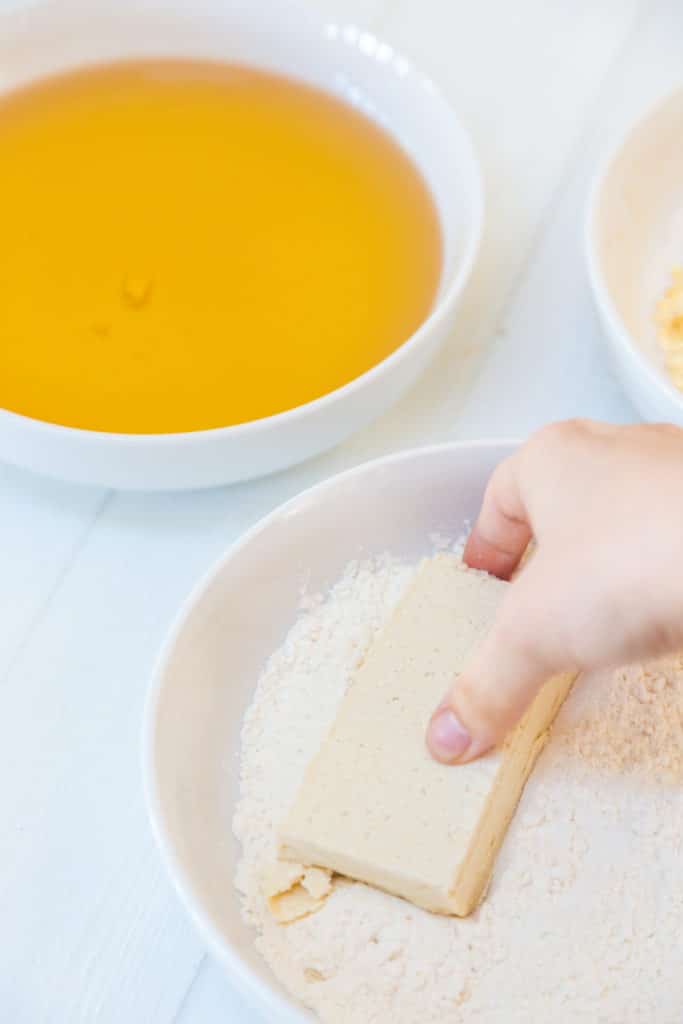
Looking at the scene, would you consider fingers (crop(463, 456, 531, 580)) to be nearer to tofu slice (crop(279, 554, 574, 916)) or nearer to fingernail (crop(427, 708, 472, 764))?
tofu slice (crop(279, 554, 574, 916))

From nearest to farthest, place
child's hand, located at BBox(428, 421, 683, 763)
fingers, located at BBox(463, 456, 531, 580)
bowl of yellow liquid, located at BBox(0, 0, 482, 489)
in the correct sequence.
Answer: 1. child's hand, located at BBox(428, 421, 683, 763)
2. fingers, located at BBox(463, 456, 531, 580)
3. bowl of yellow liquid, located at BBox(0, 0, 482, 489)

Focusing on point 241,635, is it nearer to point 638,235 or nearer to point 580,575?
point 580,575

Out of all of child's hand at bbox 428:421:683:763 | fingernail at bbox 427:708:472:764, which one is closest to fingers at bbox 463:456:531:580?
child's hand at bbox 428:421:683:763

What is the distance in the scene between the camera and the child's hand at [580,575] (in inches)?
24.0

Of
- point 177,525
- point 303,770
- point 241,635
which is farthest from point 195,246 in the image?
point 303,770

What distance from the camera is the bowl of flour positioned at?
2.24ft

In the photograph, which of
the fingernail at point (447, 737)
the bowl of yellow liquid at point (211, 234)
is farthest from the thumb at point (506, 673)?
the bowl of yellow liquid at point (211, 234)

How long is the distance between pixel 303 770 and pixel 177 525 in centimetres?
26

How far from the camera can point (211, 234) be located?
3.47ft

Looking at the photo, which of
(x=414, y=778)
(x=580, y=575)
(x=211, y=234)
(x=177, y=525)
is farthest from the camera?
(x=211, y=234)

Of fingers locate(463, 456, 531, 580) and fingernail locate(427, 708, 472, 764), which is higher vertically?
fingers locate(463, 456, 531, 580)

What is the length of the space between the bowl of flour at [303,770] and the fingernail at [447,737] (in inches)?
2.8

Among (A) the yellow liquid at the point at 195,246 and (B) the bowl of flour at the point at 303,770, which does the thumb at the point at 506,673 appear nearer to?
(B) the bowl of flour at the point at 303,770

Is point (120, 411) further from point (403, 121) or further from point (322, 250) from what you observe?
point (403, 121)
